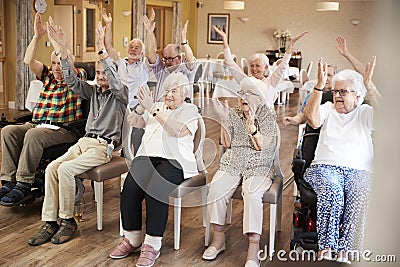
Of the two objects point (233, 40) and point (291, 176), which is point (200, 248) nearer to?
point (291, 176)

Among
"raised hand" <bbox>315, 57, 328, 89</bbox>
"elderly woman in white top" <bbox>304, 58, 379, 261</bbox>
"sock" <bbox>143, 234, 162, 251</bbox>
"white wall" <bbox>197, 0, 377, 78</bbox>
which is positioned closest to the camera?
"raised hand" <bbox>315, 57, 328, 89</bbox>

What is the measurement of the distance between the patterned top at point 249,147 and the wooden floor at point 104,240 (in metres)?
0.55

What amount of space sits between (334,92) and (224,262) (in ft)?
4.16

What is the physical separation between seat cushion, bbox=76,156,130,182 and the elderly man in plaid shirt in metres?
0.47

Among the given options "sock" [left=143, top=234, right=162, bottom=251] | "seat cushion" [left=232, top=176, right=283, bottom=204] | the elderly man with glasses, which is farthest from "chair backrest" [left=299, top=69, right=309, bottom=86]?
"sock" [left=143, top=234, right=162, bottom=251]

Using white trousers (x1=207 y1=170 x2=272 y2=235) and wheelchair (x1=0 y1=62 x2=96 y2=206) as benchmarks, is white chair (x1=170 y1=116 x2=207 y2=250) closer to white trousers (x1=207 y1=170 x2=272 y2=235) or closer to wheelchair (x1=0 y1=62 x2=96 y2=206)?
white trousers (x1=207 y1=170 x2=272 y2=235)

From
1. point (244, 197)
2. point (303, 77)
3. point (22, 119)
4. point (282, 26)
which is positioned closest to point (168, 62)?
point (22, 119)

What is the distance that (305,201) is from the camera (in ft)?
10.1

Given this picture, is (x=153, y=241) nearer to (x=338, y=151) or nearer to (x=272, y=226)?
(x=272, y=226)

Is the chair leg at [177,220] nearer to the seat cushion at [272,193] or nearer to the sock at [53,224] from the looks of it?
the seat cushion at [272,193]

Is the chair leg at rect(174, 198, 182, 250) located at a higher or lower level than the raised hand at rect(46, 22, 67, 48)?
lower

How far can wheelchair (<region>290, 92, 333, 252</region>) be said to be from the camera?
307 cm

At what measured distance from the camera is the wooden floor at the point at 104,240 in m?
3.23

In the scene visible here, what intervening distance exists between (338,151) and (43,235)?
200cm
